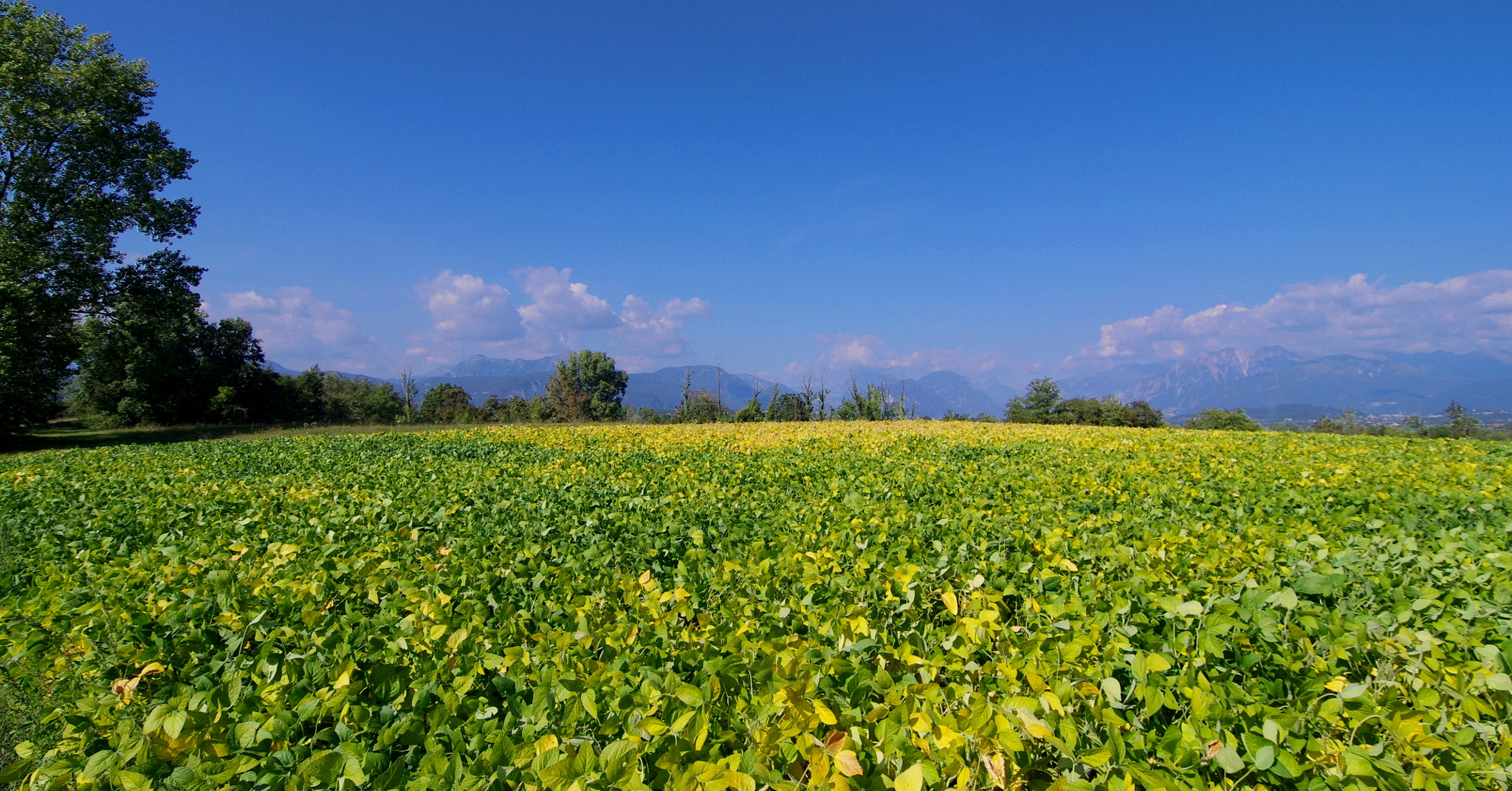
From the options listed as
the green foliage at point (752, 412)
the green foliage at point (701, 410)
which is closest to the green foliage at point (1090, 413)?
the green foliage at point (752, 412)

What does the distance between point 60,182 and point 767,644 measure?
33720mm

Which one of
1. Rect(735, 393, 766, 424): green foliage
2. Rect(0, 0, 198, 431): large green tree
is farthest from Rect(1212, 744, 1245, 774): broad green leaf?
Rect(735, 393, 766, 424): green foliage

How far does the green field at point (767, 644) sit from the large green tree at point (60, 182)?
2473 cm

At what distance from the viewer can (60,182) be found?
2130 cm

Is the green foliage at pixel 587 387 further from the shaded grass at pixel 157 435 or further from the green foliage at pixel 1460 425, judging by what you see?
the green foliage at pixel 1460 425

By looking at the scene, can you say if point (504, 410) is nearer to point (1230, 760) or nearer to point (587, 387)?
point (587, 387)

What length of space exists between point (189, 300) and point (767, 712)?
113 ft

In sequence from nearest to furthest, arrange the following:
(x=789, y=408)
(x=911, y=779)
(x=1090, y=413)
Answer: (x=911, y=779)
(x=1090, y=413)
(x=789, y=408)

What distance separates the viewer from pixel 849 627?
252 cm

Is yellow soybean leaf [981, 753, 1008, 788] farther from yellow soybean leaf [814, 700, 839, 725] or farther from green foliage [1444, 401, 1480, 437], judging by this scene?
green foliage [1444, 401, 1480, 437]

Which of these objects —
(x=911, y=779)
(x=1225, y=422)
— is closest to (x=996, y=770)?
(x=911, y=779)

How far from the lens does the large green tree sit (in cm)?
1961

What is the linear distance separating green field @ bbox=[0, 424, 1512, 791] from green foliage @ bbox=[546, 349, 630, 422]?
1932 inches

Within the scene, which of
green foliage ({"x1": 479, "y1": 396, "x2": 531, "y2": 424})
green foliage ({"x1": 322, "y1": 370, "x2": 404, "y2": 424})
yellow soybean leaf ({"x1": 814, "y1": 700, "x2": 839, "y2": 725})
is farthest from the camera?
green foliage ({"x1": 322, "y1": 370, "x2": 404, "y2": 424})
